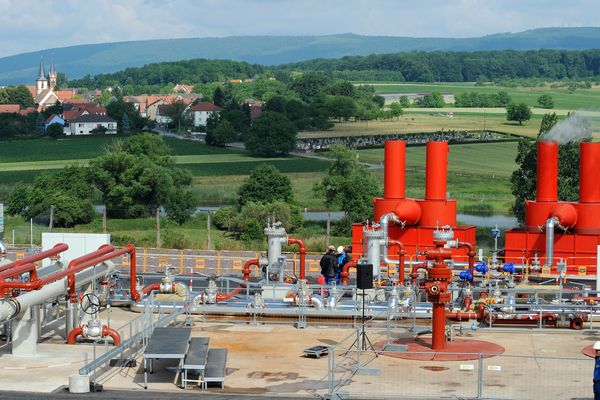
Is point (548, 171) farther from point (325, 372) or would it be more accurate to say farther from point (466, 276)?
point (325, 372)

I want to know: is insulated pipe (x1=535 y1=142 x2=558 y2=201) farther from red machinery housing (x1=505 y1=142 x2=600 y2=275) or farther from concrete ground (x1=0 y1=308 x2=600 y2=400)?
concrete ground (x1=0 y1=308 x2=600 y2=400)

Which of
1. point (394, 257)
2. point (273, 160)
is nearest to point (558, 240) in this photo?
point (394, 257)

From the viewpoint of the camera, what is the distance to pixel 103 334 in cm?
2972

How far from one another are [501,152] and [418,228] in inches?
3332

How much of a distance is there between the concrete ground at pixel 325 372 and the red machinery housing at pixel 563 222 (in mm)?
11315

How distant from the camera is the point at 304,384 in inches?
1045

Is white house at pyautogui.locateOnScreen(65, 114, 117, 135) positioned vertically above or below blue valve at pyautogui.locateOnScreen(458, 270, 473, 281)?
above

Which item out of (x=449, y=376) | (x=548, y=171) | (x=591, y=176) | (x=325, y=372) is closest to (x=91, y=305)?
(x=325, y=372)

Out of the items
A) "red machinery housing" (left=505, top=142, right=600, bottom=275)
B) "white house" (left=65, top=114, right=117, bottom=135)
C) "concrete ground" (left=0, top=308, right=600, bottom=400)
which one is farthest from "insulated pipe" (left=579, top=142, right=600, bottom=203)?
"white house" (left=65, top=114, right=117, bottom=135)

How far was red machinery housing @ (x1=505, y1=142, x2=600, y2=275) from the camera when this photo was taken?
141ft

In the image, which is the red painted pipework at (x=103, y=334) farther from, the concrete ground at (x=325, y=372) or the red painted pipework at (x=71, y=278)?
the red painted pipework at (x=71, y=278)

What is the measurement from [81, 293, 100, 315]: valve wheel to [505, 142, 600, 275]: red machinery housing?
16847 mm

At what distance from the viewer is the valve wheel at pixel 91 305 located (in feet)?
102

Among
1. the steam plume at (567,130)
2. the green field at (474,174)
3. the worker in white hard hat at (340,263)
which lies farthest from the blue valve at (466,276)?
the green field at (474,174)
